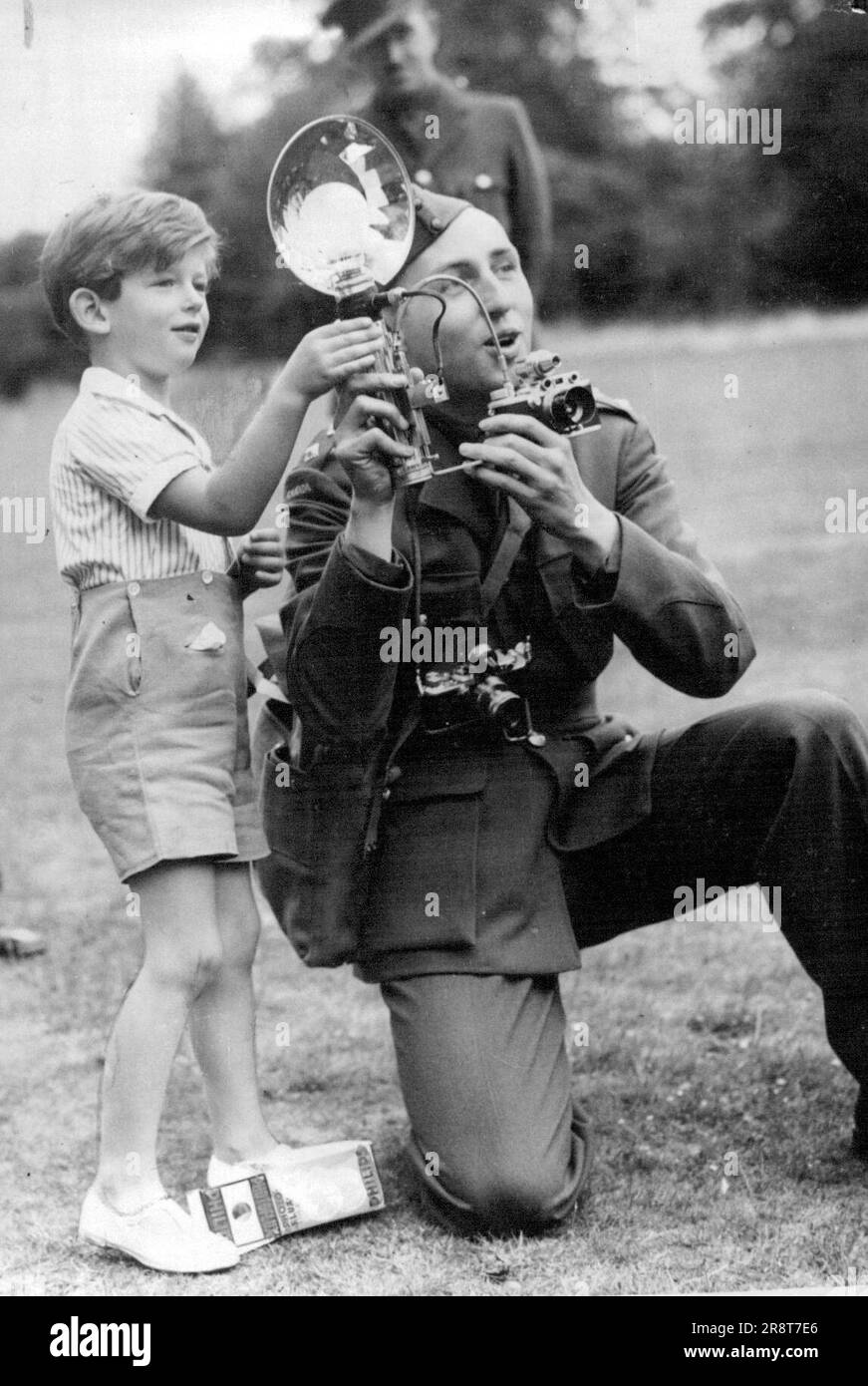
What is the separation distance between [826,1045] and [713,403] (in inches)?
137

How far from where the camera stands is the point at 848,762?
106 inches

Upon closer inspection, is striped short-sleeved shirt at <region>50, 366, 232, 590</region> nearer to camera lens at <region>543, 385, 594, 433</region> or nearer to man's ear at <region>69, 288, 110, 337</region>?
man's ear at <region>69, 288, 110, 337</region>

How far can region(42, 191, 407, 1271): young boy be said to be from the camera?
2.47 meters

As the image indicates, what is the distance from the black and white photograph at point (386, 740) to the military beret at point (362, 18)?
12 mm

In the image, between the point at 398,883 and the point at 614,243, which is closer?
the point at 398,883

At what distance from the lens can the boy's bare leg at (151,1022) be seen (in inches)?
98.7

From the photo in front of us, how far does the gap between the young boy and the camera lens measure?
240 millimetres

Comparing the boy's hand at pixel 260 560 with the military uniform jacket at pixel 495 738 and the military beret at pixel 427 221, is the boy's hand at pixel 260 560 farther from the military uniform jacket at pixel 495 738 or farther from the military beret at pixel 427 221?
the military beret at pixel 427 221

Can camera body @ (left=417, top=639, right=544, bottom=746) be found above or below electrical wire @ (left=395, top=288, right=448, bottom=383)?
below

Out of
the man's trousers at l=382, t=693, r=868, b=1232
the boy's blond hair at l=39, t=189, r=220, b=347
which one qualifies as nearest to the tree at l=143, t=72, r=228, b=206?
the boy's blond hair at l=39, t=189, r=220, b=347

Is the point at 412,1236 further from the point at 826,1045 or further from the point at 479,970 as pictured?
the point at 826,1045

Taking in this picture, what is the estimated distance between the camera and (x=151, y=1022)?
2.51m
